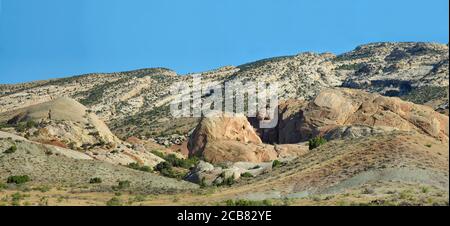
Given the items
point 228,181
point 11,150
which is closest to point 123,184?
point 228,181

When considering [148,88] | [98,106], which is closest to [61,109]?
[98,106]

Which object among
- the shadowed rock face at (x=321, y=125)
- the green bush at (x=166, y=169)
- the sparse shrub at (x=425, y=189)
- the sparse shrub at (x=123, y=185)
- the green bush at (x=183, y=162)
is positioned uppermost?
the shadowed rock face at (x=321, y=125)

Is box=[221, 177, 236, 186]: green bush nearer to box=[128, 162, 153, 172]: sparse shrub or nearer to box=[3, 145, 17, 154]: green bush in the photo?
box=[128, 162, 153, 172]: sparse shrub

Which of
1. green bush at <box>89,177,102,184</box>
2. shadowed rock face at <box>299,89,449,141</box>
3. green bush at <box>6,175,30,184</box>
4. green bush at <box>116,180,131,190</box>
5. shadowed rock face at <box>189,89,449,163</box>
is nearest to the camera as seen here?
green bush at <box>116,180,131,190</box>

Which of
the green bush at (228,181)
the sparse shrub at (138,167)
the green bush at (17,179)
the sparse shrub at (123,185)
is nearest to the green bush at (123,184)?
the sparse shrub at (123,185)

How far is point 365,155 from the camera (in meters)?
43.4

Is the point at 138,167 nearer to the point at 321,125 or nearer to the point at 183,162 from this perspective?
the point at 183,162

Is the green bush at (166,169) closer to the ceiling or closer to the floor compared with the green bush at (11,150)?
closer to the floor

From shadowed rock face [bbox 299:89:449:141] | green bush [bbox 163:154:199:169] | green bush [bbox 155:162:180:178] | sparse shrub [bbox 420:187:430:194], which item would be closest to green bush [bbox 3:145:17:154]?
green bush [bbox 155:162:180:178]

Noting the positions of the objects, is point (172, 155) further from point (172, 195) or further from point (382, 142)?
point (382, 142)

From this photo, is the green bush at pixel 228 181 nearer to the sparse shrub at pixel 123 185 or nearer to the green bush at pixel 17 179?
the sparse shrub at pixel 123 185

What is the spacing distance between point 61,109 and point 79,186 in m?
35.9

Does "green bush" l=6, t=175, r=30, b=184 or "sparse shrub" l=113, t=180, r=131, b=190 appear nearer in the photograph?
"sparse shrub" l=113, t=180, r=131, b=190

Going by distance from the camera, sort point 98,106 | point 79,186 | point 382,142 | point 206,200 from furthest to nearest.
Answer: point 98,106, point 79,186, point 382,142, point 206,200
